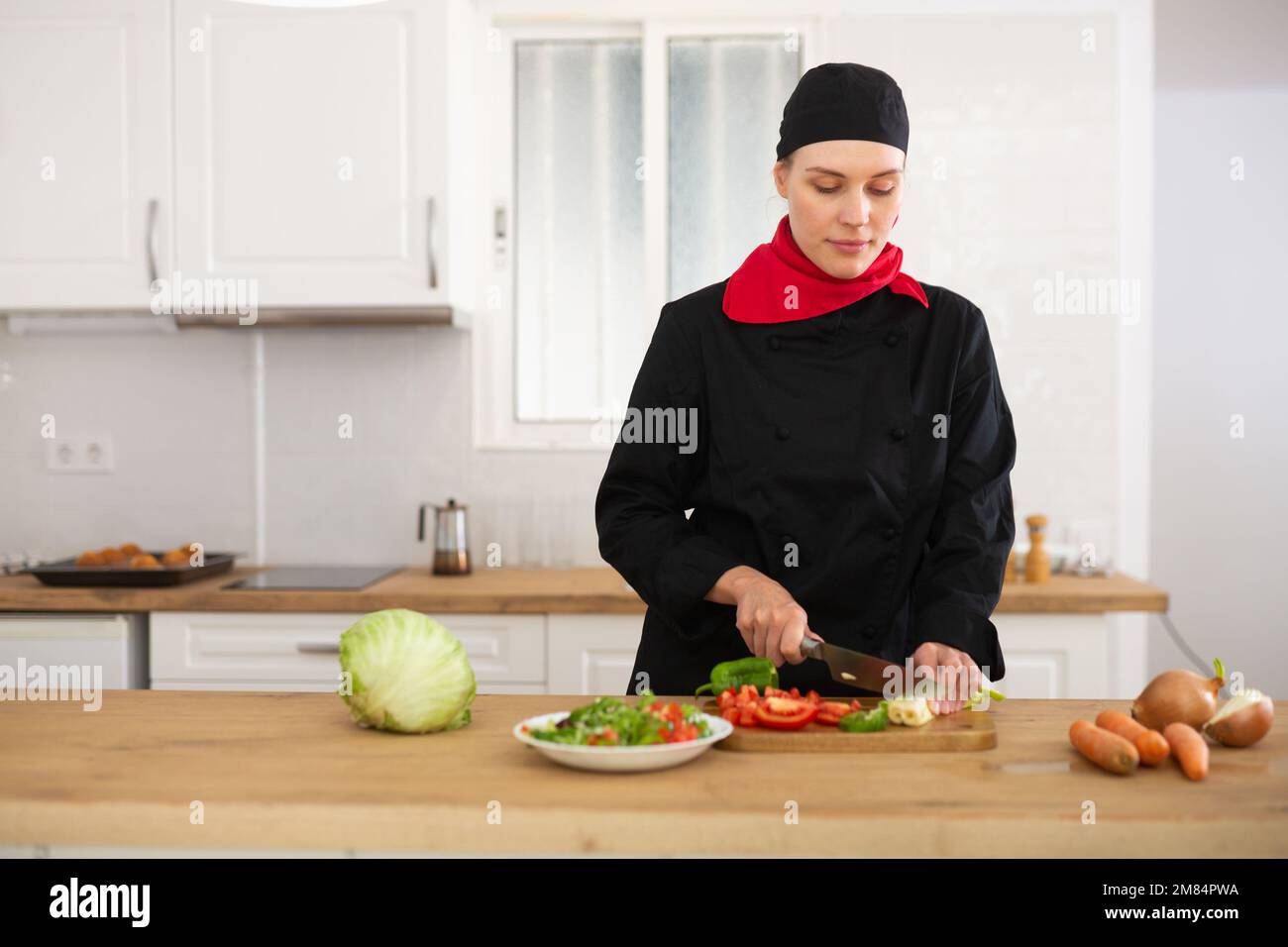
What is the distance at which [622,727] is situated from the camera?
1.23 metres

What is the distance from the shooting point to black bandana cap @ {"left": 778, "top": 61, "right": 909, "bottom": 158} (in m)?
1.58

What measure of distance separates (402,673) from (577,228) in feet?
7.65

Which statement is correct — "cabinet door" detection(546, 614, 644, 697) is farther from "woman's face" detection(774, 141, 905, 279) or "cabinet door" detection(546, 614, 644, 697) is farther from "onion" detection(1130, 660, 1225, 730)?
"onion" detection(1130, 660, 1225, 730)

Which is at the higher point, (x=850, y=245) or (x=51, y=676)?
(x=850, y=245)

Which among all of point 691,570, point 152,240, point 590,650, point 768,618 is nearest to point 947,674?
point 768,618

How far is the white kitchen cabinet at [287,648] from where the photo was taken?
9.29 feet

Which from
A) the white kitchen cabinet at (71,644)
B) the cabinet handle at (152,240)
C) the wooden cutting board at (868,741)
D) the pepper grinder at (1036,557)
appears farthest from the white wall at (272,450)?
the wooden cutting board at (868,741)

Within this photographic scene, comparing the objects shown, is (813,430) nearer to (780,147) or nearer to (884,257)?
(884,257)

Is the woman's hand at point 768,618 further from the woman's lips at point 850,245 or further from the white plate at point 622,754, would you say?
the woman's lips at point 850,245

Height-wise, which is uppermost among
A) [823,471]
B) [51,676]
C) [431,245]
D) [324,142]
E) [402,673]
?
[324,142]

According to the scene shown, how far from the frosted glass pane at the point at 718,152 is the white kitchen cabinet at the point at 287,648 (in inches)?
46.1

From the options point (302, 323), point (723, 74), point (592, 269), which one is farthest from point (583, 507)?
point (723, 74)

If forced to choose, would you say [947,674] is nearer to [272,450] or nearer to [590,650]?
[590,650]
